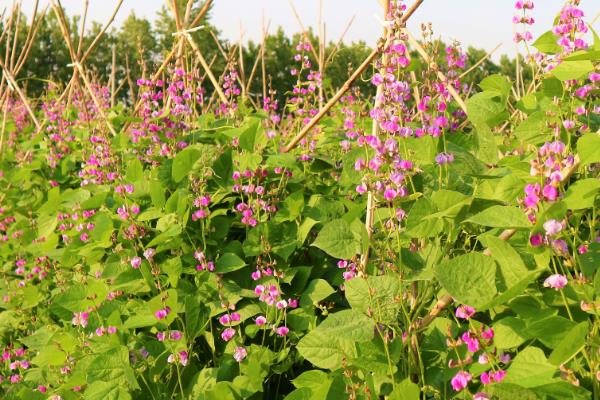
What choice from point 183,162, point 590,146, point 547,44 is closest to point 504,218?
point 590,146

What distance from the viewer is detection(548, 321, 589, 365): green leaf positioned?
1.29 meters

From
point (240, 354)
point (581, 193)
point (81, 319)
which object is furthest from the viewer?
point (81, 319)

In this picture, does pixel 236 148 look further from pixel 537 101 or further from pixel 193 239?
pixel 537 101

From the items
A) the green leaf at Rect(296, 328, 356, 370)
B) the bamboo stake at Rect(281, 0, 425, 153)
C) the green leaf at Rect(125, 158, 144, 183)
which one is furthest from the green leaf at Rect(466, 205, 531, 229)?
the green leaf at Rect(125, 158, 144, 183)

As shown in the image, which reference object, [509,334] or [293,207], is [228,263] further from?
[509,334]

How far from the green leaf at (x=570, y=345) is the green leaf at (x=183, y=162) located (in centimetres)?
166

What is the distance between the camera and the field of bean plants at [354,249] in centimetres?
153

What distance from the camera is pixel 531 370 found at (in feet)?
4.94

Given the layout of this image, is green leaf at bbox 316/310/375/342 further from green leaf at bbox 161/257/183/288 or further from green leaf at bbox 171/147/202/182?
green leaf at bbox 171/147/202/182

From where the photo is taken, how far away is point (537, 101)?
7.18 ft

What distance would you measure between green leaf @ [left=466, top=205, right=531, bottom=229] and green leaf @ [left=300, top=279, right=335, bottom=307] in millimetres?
1041

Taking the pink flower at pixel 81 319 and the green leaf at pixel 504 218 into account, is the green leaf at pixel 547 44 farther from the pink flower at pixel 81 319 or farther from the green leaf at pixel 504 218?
the pink flower at pixel 81 319

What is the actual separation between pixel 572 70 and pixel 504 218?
48 cm

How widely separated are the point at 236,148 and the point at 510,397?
72.7 inches
